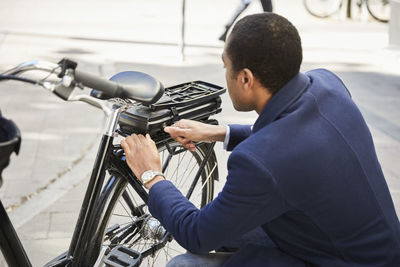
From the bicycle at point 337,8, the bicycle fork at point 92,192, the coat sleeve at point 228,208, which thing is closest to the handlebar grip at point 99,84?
the bicycle fork at point 92,192

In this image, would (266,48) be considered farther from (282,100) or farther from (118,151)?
(118,151)

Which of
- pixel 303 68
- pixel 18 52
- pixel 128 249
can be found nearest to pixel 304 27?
pixel 303 68

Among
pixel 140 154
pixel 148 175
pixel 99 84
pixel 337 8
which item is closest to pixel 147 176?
pixel 148 175

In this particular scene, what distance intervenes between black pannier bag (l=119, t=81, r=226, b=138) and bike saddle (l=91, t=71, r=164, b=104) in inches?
8.6

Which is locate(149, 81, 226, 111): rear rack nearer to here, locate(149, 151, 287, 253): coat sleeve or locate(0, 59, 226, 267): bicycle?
locate(0, 59, 226, 267): bicycle

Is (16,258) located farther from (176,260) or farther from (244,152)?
(244,152)

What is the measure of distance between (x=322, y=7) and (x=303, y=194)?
435 inches

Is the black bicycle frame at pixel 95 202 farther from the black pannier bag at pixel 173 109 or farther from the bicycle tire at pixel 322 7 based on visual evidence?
the bicycle tire at pixel 322 7

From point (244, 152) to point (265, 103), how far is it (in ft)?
0.89

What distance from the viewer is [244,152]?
1.89m

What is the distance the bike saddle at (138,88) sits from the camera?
216 cm

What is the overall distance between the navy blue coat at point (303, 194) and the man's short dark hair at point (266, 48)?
7 centimetres

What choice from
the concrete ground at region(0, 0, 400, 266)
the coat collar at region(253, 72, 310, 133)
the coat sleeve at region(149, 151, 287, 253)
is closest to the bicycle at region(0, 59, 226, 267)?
the coat sleeve at region(149, 151, 287, 253)

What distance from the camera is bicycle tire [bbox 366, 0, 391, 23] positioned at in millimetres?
11142
